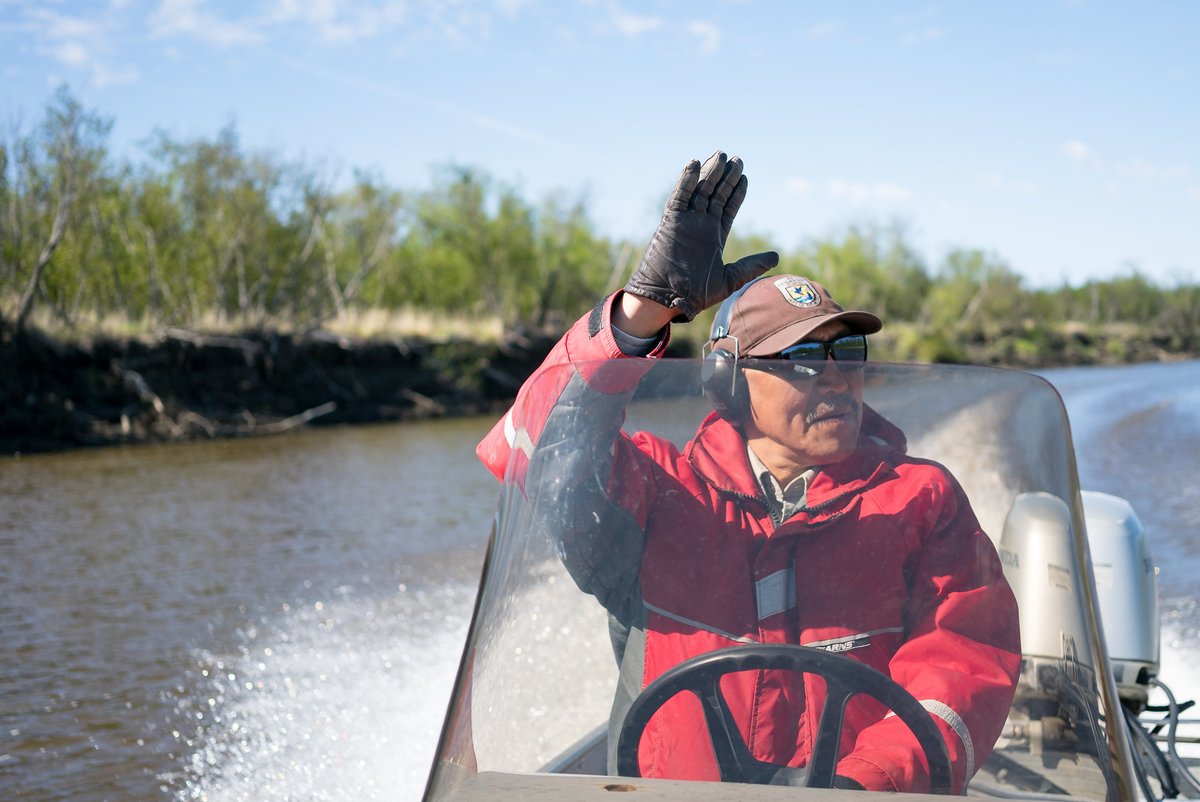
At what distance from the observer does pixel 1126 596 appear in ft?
11.6

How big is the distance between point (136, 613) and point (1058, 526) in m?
5.57

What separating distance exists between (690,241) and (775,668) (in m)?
0.88

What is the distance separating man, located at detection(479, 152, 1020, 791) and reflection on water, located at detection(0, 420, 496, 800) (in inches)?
84.9

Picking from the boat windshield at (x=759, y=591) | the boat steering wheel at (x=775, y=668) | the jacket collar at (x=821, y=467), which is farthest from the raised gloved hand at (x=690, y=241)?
the boat steering wheel at (x=775, y=668)

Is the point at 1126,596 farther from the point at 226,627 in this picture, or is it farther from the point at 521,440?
the point at 226,627

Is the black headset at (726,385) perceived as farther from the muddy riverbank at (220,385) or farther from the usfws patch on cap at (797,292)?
the muddy riverbank at (220,385)

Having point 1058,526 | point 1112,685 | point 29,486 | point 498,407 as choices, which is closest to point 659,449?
point 1058,526

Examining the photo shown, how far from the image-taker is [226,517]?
909 cm

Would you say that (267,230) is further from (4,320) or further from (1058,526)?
(1058,526)

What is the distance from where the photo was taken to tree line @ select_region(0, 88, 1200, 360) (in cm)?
1823

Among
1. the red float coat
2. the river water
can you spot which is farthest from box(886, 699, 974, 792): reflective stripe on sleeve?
the river water

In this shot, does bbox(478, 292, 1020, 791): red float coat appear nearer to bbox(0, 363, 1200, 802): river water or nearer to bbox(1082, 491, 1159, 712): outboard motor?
bbox(1082, 491, 1159, 712): outboard motor

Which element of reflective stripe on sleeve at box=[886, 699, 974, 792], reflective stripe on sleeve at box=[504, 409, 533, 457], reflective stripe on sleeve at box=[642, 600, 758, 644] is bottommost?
reflective stripe on sleeve at box=[886, 699, 974, 792]

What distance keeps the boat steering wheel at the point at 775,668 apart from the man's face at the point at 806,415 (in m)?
0.33
